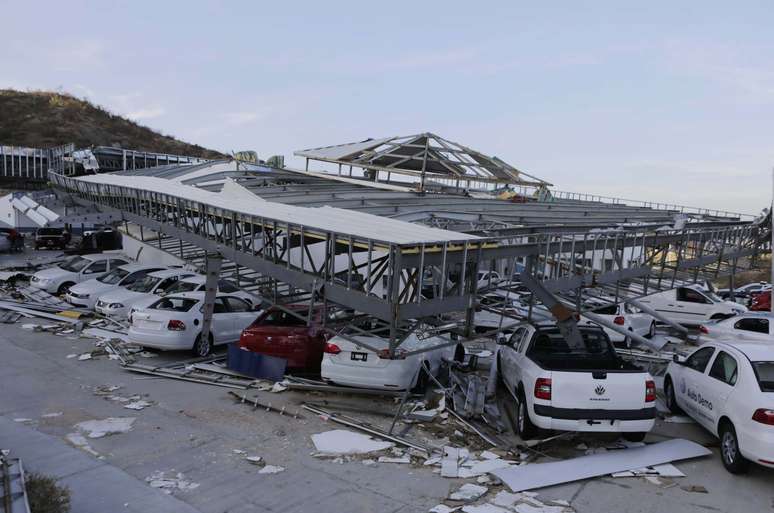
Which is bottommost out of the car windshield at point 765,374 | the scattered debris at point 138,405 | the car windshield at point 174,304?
the scattered debris at point 138,405

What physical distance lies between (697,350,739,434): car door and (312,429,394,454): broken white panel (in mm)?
4088

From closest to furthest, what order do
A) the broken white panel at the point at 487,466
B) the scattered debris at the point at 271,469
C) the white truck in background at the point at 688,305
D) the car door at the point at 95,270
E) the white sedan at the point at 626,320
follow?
the scattered debris at the point at 271,469, the broken white panel at the point at 487,466, the white sedan at the point at 626,320, the white truck in background at the point at 688,305, the car door at the point at 95,270

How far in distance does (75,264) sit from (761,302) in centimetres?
2369

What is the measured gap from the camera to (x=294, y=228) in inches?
348

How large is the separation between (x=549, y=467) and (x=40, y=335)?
11.5 m

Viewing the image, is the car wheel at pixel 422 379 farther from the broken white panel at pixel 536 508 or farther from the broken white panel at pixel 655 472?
the broken white panel at pixel 536 508

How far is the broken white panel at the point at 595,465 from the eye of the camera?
6.44 m

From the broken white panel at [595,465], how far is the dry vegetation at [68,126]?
59.7 metres

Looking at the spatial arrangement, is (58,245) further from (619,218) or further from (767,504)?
(767,504)

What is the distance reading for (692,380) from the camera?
27.6 feet

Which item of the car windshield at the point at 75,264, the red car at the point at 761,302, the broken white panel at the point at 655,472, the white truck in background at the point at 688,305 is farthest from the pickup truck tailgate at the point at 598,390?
the red car at the point at 761,302

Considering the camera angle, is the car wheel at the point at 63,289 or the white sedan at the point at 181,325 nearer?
the white sedan at the point at 181,325

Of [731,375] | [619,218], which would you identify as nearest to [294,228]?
[731,375]

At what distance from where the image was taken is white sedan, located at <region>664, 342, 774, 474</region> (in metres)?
6.46
